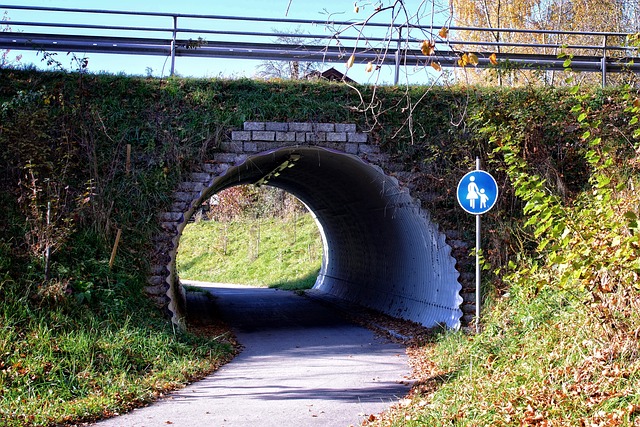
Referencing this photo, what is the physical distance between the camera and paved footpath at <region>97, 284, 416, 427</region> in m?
7.28

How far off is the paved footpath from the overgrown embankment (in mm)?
481

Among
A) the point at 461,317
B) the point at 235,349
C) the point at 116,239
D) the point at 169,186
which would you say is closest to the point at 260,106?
the point at 169,186

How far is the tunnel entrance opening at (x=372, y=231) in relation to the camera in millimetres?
12773

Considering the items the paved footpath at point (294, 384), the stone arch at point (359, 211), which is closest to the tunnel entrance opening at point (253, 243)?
the stone arch at point (359, 211)

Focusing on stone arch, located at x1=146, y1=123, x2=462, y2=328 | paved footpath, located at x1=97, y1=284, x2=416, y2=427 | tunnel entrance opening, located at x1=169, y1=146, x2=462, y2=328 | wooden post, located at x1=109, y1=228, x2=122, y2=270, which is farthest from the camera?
tunnel entrance opening, located at x1=169, y1=146, x2=462, y2=328

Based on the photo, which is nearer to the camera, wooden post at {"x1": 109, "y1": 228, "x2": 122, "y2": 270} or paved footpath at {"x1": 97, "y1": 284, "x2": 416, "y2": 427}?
paved footpath at {"x1": 97, "y1": 284, "x2": 416, "y2": 427}

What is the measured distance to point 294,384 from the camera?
8.95 metres

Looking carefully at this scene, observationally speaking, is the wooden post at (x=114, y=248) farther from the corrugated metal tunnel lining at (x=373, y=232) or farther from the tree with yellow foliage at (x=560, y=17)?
the tree with yellow foliage at (x=560, y=17)

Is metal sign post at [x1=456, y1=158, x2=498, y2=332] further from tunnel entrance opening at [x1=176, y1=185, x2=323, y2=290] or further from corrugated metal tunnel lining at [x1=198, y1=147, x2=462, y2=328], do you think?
tunnel entrance opening at [x1=176, y1=185, x2=323, y2=290]

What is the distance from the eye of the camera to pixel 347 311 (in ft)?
57.0

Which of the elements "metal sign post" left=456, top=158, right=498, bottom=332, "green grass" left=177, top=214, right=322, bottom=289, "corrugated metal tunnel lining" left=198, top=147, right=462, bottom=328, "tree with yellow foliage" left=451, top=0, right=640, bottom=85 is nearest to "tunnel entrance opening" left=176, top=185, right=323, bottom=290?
"green grass" left=177, top=214, right=322, bottom=289

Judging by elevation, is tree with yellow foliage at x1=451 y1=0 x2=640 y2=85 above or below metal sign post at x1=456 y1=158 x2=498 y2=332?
above

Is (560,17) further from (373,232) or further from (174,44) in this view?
(174,44)

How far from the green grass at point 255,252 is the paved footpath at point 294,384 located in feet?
43.3
